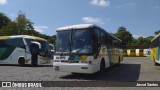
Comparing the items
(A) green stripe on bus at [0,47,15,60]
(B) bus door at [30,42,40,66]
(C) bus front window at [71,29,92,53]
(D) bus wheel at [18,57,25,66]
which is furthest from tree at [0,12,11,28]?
(C) bus front window at [71,29,92,53]

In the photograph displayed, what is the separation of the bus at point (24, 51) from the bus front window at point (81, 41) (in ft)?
34.4

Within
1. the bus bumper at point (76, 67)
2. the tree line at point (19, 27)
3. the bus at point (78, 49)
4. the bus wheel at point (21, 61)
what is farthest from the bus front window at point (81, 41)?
the tree line at point (19, 27)

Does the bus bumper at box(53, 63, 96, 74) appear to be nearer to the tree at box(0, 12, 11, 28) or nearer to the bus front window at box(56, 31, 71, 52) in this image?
the bus front window at box(56, 31, 71, 52)

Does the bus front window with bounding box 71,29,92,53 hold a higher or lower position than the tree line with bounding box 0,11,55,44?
lower

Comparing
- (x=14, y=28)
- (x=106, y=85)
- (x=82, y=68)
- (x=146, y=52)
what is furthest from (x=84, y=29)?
(x=14, y=28)

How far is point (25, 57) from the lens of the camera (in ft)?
84.1

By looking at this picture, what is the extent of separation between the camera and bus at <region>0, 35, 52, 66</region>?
2545cm

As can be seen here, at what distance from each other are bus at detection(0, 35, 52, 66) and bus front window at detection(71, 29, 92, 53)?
10.5 meters

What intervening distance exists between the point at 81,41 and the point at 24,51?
467 inches

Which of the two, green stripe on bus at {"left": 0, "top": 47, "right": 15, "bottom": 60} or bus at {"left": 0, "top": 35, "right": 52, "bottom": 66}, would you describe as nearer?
bus at {"left": 0, "top": 35, "right": 52, "bottom": 66}

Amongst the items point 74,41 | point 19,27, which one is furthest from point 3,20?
point 74,41

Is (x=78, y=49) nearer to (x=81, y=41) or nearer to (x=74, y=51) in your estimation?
(x=74, y=51)

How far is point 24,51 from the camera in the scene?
25.7m

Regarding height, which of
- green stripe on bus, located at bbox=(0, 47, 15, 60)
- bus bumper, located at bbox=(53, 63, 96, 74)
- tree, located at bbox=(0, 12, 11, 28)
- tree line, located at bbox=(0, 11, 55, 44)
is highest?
tree, located at bbox=(0, 12, 11, 28)
